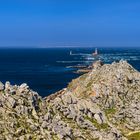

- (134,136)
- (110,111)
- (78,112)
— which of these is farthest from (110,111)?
(78,112)

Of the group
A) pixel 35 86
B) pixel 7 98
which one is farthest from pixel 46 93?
pixel 7 98

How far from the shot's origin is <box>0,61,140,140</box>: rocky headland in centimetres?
5072

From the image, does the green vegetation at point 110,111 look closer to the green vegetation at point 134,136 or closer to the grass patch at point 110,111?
the grass patch at point 110,111

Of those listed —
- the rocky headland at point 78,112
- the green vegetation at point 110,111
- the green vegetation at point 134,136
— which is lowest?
the green vegetation at point 134,136

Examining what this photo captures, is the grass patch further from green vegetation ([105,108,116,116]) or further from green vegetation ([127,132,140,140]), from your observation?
green vegetation ([127,132,140,140])

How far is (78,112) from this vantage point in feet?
202

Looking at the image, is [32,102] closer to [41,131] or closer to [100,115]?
[41,131]

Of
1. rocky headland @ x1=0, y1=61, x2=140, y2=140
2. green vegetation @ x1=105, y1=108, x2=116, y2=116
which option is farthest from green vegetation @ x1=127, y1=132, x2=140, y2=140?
green vegetation @ x1=105, y1=108, x2=116, y2=116

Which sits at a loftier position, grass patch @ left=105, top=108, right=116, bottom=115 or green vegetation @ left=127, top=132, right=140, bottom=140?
grass patch @ left=105, top=108, right=116, bottom=115

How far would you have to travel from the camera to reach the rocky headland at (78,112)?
1997 inches


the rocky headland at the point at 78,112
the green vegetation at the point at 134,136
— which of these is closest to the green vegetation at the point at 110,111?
the rocky headland at the point at 78,112

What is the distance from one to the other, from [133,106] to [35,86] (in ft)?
348

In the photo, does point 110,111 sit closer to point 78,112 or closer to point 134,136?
point 134,136

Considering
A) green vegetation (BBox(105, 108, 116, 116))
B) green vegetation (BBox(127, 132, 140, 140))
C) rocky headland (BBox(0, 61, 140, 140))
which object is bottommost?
green vegetation (BBox(127, 132, 140, 140))
